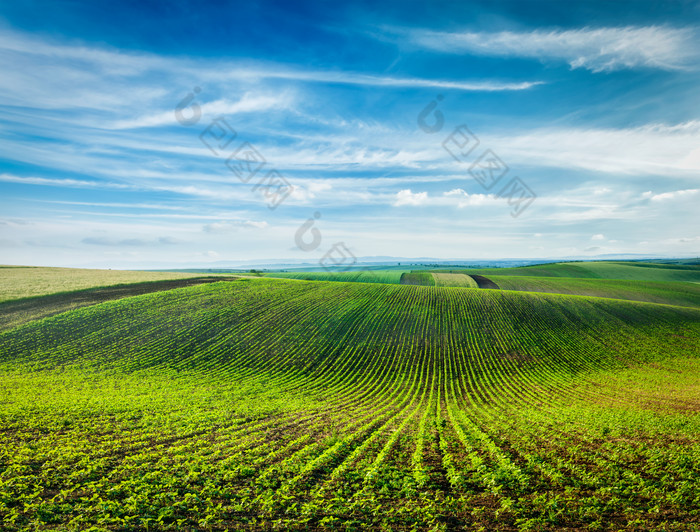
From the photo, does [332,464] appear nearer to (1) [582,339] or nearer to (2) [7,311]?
(1) [582,339]

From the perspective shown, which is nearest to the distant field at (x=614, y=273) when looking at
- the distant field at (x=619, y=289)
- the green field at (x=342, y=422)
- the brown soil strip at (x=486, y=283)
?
the brown soil strip at (x=486, y=283)

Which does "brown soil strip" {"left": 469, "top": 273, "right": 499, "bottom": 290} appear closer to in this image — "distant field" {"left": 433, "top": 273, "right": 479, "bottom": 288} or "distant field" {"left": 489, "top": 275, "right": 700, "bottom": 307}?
"distant field" {"left": 489, "top": 275, "right": 700, "bottom": 307}

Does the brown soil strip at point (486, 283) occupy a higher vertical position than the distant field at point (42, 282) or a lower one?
lower

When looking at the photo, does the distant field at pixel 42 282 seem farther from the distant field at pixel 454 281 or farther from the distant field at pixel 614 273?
the distant field at pixel 614 273

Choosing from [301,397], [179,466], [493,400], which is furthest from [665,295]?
[179,466]

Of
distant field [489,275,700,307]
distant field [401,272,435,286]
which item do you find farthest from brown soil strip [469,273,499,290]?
distant field [401,272,435,286]

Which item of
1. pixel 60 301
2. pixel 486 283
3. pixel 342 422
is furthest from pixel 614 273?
pixel 60 301
